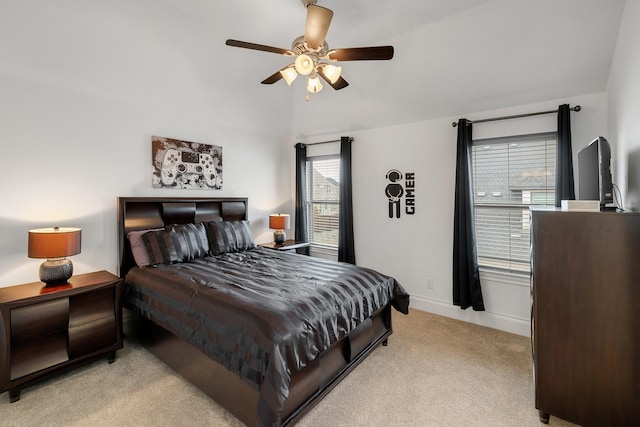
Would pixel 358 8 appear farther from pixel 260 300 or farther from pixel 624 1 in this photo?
pixel 260 300

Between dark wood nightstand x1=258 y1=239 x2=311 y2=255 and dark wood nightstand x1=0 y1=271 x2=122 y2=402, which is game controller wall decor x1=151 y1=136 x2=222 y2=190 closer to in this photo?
dark wood nightstand x1=258 y1=239 x2=311 y2=255

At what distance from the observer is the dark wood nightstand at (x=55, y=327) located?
207 centimetres

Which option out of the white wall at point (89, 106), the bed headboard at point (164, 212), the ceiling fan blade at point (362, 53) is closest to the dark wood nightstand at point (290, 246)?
the bed headboard at point (164, 212)

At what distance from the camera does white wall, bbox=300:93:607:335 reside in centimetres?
310

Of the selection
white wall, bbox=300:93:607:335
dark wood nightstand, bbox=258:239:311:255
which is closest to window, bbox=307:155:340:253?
dark wood nightstand, bbox=258:239:311:255

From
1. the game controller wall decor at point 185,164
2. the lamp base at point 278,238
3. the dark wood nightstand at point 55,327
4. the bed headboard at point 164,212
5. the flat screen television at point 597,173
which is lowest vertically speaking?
the dark wood nightstand at point 55,327

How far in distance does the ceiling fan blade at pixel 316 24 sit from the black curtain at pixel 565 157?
247 cm

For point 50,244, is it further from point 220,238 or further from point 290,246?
point 290,246

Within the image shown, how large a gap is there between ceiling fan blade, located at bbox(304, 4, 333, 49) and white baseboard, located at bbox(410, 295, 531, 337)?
129 inches

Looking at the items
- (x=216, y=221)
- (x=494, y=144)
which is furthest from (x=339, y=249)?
(x=494, y=144)

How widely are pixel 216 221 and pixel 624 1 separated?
427 cm

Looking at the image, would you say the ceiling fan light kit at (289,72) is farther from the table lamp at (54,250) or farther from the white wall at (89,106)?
the table lamp at (54,250)

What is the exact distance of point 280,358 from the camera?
63.4 inches

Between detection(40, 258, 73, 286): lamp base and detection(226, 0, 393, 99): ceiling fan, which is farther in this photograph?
detection(40, 258, 73, 286): lamp base
